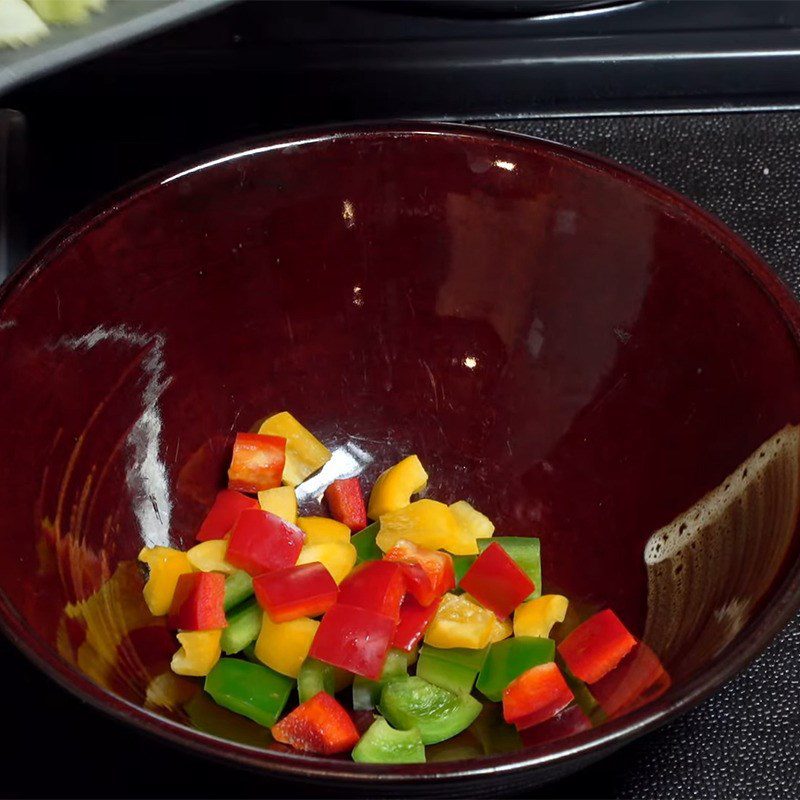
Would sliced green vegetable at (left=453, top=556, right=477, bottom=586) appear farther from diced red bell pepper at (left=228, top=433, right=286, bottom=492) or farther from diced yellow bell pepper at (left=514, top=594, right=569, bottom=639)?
diced red bell pepper at (left=228, top=433, right=286, bottom=492)

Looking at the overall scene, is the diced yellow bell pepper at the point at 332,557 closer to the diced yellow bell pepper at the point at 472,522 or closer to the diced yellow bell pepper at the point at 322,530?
the diced yellow bell pepper at the point at 322,530

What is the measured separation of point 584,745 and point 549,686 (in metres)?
0.18

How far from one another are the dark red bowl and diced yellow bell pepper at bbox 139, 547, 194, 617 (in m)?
0.02

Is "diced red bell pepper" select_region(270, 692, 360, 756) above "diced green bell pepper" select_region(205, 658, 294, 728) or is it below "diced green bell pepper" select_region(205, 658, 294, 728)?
below

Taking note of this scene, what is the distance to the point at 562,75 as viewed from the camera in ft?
4.32

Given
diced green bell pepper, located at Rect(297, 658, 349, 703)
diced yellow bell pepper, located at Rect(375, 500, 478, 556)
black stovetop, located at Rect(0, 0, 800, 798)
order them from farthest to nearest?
black stovetop, located at Rect(0, 0, 800, 798) → diced yellow bell pepper, located at Rect(375, 500, 478, 556) → diced green bell pepper, located at Rect(297, 658, 349, 703)

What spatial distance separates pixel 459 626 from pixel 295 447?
0.26m

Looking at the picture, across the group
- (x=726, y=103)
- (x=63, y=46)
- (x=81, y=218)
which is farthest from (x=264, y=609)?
(x=726, y=103)

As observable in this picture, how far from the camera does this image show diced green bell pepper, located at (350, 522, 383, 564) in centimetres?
98

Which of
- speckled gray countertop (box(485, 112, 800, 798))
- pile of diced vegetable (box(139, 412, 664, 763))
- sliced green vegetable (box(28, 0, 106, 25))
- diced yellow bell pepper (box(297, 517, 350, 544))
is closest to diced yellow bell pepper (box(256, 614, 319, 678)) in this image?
pile of diced vegetable (box(139, 412, 664, 763))

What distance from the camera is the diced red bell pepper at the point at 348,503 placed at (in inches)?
40.6

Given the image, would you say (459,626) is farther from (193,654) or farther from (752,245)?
(752,245)

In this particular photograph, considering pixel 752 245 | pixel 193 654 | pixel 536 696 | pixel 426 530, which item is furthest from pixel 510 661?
pixel 752 245

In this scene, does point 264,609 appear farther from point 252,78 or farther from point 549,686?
point 252,78
